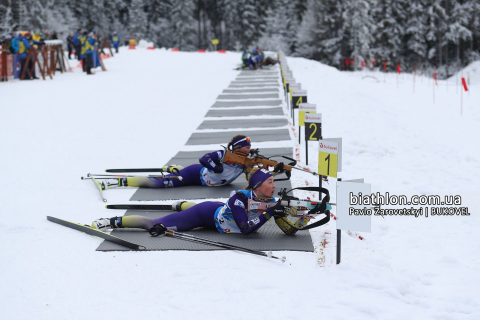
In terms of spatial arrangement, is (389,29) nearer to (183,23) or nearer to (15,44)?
(183,23)

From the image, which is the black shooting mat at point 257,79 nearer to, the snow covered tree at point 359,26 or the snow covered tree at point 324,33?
the snow covered tree at point 359,26

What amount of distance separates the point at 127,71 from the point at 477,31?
1613 inches

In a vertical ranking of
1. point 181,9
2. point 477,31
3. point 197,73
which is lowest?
point 197,73

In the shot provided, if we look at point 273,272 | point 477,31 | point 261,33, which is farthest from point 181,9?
point 273,272

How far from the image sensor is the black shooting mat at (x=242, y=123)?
1398 centimetres

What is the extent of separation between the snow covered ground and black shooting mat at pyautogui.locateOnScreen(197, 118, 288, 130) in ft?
1.64

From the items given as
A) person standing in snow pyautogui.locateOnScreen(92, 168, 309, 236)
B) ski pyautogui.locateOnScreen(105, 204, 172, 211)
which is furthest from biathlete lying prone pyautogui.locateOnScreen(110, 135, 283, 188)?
person standing in snow pyautogui.locateOnScreen(92, 168, 309, 236)

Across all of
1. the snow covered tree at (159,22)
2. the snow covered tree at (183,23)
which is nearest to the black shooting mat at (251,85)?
the snow covered tree at (183,23)

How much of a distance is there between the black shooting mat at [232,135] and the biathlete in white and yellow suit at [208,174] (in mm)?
3507

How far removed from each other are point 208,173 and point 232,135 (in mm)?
4437

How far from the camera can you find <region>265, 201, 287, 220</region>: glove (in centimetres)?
607

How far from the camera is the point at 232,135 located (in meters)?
12.8

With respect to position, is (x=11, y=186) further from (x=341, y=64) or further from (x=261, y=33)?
(x=261, y=33)

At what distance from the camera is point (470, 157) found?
11523mm
